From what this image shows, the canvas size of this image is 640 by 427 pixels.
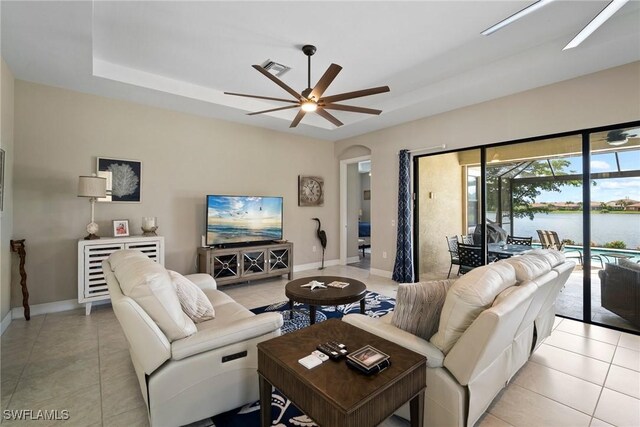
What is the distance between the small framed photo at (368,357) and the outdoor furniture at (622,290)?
140 inches

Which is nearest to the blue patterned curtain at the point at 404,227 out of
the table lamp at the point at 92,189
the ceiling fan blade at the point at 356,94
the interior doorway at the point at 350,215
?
the interior doorway at the point at 350,215

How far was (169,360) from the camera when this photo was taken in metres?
1.66

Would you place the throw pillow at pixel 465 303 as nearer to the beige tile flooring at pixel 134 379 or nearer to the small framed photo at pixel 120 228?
the beige tile flooring at pixel 134 379

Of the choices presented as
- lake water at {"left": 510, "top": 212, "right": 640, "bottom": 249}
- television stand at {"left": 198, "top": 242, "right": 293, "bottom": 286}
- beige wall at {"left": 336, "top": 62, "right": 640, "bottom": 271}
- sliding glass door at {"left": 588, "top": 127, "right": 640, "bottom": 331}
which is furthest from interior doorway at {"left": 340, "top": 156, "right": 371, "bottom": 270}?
sliding glass door at {"left": 588, "top": 127, "right": 640, "bottom": 331}

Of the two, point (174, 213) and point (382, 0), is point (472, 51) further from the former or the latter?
point (174, 213)

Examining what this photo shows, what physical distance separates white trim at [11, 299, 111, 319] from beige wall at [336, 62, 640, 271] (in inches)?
191

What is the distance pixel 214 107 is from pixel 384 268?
4.17 m

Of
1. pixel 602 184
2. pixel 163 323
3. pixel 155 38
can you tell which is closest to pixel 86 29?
pixel 155 38

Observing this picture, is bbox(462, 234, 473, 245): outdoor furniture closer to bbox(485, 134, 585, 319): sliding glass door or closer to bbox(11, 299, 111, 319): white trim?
bbox(485, 134, 585, 319): sliding glass door

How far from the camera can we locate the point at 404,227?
17.0 feet

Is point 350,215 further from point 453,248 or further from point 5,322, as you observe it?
point 5,322

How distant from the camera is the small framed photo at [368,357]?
1.37m

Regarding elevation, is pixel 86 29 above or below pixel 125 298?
above

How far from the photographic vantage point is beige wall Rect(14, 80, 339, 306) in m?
3.63
